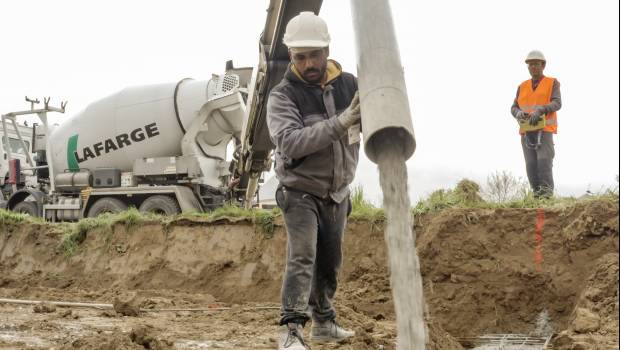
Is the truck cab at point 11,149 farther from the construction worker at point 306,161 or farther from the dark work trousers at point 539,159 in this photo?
the construction worker at point 306,161

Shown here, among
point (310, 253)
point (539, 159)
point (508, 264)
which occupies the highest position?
point (539, 159)

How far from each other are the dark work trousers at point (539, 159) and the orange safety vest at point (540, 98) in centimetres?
12

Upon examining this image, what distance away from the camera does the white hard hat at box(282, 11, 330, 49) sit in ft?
12.0

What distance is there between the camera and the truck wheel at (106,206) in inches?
477

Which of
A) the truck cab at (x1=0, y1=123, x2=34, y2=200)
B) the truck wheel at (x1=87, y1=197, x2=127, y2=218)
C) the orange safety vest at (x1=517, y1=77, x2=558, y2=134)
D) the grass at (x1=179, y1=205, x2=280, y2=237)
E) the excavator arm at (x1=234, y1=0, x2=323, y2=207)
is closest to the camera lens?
the excavator arm at (x1=234, y1=0, x2=323, y2=207)

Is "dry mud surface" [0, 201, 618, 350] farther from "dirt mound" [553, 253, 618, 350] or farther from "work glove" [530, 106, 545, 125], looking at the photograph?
"work glove" [530, 106, 545, 125]

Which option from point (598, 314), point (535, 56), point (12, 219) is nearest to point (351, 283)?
point (598, 314)

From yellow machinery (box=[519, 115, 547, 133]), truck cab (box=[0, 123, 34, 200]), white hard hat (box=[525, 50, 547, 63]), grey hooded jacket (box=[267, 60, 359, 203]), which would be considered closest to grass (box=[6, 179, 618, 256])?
yellow machinery (box=[519, 115, 547, 133])

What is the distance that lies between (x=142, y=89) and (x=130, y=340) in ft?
30.1

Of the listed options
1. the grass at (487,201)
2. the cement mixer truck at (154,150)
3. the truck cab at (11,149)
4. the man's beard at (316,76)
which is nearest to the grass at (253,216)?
the grass at (487,201)

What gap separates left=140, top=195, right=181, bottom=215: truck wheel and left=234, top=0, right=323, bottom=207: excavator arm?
4.18 metres

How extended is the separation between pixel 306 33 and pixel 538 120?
168 inches

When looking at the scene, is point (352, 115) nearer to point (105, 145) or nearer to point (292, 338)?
point (292, 338)

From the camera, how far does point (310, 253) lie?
12.5 ft
